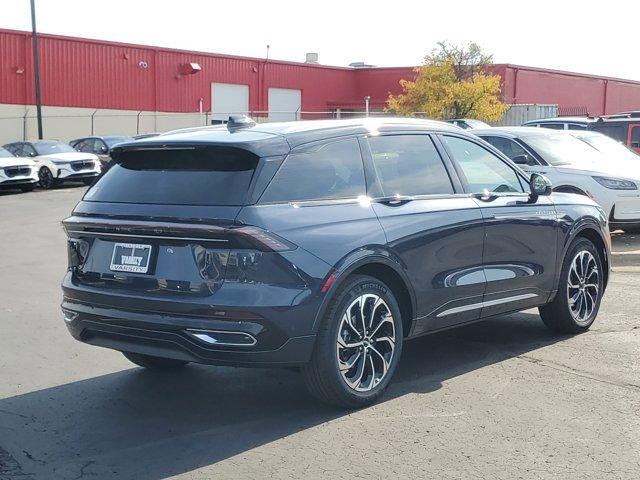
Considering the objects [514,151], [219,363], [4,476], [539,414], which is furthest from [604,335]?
[514,151]

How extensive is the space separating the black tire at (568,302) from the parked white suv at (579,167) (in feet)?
17.7

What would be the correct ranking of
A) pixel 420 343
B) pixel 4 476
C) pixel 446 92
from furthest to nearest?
1. pixel 446 92
2. pixel 420 343
3. pixel 4 476

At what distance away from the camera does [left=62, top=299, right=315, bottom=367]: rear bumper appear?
4.91 meters

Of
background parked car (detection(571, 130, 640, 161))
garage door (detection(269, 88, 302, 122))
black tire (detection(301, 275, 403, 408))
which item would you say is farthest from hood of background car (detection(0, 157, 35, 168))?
garage door (detection(269, 88, 302, 122))

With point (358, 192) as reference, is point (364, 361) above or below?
below

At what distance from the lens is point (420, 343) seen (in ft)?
23.7

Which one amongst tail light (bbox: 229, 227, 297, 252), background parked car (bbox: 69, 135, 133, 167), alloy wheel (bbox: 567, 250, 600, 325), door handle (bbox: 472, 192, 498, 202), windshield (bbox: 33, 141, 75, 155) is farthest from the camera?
background parked car (bbox: 69, 135, 133, 167)

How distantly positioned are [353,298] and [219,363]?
0.91 m

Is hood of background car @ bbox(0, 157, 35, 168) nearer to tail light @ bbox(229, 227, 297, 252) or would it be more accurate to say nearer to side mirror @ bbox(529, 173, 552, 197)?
side mirror @ bbox(529, 173, 552, 197)

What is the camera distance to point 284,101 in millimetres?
52719

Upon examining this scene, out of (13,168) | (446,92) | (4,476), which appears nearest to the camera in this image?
(4,476)

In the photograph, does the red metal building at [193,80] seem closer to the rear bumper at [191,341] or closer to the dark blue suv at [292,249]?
the dark blue suv at [292,249]

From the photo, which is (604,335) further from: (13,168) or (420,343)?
(13,168)

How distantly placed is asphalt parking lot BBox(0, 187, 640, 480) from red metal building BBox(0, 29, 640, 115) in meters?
35.7
